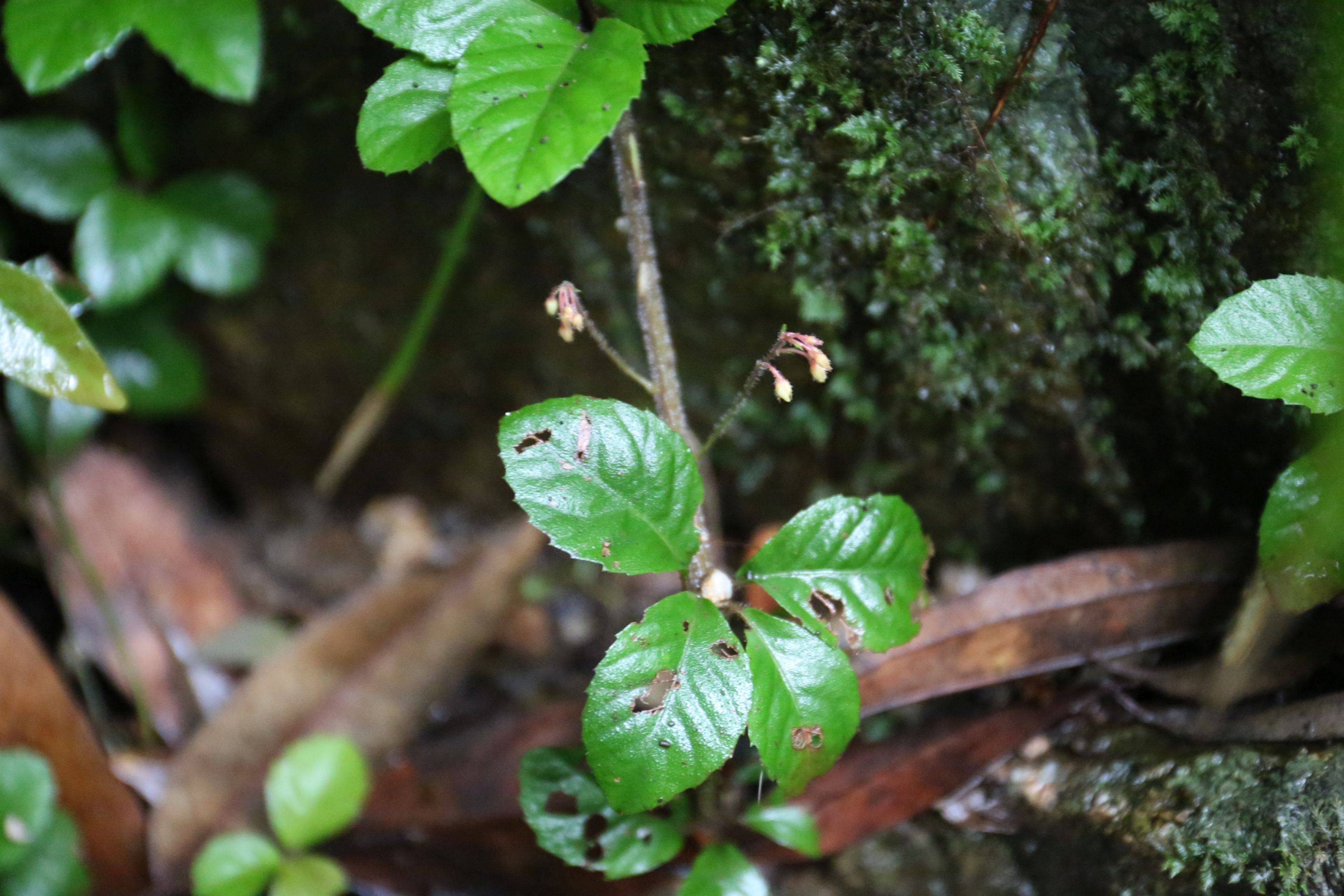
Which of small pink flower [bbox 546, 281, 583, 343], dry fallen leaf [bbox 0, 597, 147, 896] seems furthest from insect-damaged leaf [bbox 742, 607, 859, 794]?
dry fallen leaf [bbox 0, 597, 147, 896]

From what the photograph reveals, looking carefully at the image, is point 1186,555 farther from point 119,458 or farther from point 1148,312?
point 119,458

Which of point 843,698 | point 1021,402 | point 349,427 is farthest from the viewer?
point 349,427

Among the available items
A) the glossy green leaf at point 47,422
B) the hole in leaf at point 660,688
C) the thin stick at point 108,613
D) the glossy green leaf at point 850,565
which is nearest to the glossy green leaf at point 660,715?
the hole in leaf at point 660,688

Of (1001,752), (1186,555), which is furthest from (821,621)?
(1186,555)

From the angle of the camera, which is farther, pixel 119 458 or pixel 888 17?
pixel 119 458

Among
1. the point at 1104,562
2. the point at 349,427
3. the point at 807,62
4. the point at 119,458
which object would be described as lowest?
the point at 119,458

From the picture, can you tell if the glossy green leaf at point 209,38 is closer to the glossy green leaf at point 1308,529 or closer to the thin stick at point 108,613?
the thin stick at point 108,613
